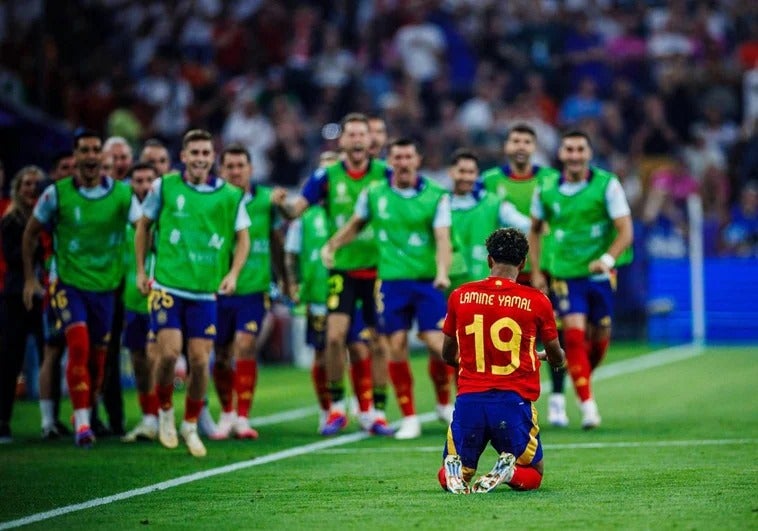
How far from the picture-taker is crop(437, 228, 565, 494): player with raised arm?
357 inches

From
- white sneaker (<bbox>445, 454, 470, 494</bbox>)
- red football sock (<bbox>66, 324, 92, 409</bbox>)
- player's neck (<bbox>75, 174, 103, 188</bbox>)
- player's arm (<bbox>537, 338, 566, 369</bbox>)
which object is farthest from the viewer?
player's neck (<bbox>75, 174, 103, 188</bbox>)

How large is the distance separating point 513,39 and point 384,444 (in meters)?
15.4

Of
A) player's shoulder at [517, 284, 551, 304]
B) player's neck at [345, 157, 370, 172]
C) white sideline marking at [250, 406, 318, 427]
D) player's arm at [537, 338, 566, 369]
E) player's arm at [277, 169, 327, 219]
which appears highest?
player's neck at [345, 157, 370, 172]

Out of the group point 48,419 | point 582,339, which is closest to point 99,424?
point 48,419

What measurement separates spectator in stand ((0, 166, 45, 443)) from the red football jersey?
5.81 metres

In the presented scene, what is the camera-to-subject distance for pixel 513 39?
26734 mm

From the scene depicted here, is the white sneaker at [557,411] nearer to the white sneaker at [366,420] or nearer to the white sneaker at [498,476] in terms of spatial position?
the white sneaker at [366,420]

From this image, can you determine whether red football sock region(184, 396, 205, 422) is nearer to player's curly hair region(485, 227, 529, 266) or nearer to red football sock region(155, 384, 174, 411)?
red football sock region(155, 384, 174, 411)

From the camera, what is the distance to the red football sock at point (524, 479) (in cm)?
915

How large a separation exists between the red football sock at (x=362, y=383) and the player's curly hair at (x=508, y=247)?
4.80 m

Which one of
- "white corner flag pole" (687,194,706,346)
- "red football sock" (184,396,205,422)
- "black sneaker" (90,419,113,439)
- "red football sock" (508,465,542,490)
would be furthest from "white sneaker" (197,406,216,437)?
"white corner flag pole" (687,194,706,346)

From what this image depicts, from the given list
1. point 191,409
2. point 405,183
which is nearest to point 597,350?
point 405,183

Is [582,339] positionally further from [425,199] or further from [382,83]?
[382,83]

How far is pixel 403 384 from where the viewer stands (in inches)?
517
